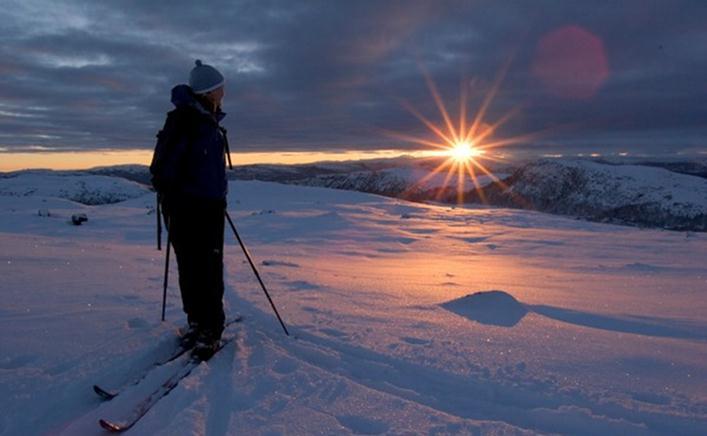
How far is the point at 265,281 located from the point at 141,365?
3293mm

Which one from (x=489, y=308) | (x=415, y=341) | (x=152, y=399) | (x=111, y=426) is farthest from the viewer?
(x=489, y=308)

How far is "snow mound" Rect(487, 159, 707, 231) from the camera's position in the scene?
56.5 metres

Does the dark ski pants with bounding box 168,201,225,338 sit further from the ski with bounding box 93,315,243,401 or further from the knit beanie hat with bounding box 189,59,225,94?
the knit beanie hat with bounding box 189,59,225,94

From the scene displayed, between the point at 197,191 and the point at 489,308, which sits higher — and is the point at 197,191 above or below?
above

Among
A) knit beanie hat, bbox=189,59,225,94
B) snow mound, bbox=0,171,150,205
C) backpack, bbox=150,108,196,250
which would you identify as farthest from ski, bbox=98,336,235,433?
snow mound, bbox=0,171,150,205

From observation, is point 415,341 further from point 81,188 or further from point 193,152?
point 81,188

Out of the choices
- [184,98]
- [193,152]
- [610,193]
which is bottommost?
[610,193]

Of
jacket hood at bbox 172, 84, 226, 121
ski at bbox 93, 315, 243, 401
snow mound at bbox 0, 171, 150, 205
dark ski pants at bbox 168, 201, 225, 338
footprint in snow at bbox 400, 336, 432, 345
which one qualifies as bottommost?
snow mound at bbox 0, 171, 150, 205

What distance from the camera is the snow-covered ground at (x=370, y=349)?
117 inches

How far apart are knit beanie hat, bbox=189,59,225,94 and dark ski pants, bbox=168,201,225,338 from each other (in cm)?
94

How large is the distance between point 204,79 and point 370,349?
2602 mm

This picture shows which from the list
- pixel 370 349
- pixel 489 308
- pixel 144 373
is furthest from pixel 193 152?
pixel 489 308

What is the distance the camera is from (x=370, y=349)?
4090mm

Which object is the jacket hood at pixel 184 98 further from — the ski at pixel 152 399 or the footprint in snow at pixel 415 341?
the footprint in snow at pixel 415 341
